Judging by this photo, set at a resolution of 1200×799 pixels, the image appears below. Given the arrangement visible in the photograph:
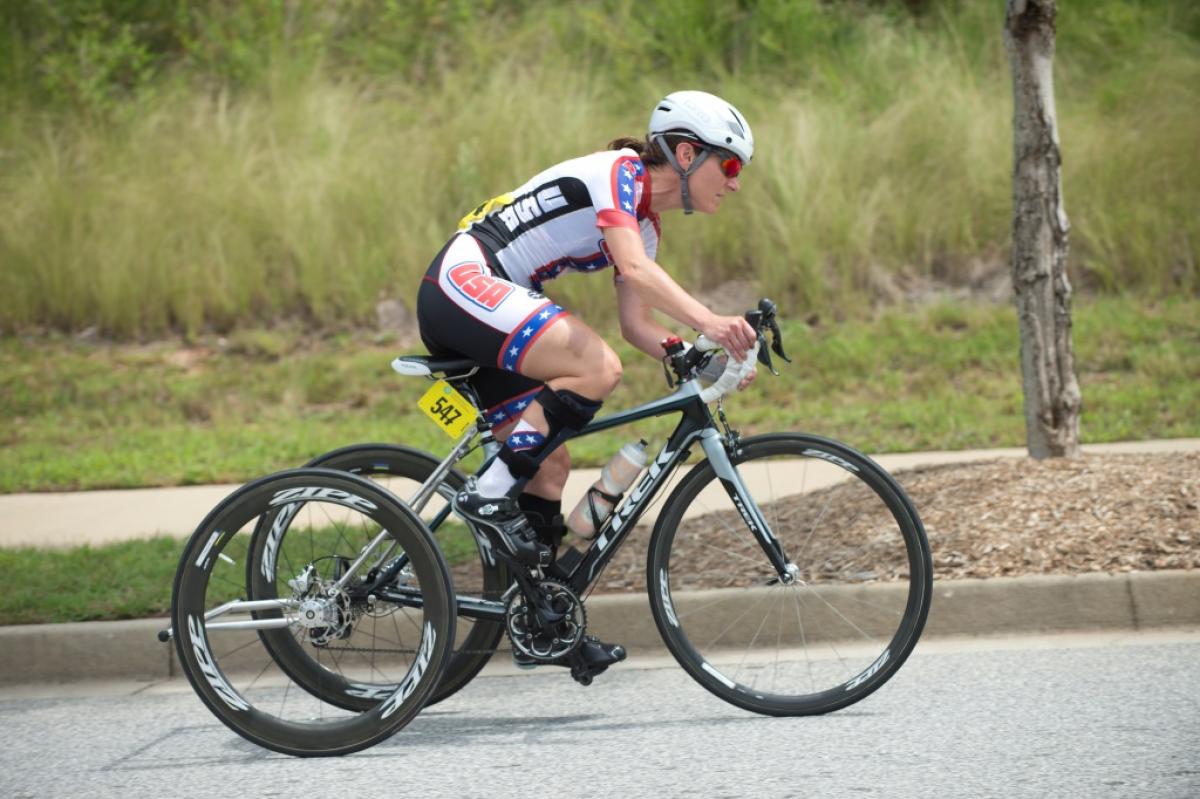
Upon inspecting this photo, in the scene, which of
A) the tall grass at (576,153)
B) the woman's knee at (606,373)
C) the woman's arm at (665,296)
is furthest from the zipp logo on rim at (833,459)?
the tall grass at (576,153)

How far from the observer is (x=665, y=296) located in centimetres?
445

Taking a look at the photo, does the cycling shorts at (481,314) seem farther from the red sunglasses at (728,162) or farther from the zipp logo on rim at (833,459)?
the zipp logo on rim at (833,459)

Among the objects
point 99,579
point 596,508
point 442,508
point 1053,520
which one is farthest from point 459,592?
point 1053,520

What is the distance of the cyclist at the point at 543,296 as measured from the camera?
14.9ft

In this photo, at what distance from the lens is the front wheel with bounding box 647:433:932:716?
4680 millimetres

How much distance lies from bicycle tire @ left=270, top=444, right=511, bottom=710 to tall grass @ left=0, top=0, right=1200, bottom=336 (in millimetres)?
6930

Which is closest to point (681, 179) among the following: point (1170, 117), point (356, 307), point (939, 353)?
point (939, 353)

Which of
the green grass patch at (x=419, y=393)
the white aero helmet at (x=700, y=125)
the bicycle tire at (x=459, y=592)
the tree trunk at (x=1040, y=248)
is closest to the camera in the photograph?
the white aero helmet at (x=700, y=125)

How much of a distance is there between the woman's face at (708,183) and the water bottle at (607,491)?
79 cm

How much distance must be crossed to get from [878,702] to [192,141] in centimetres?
1066

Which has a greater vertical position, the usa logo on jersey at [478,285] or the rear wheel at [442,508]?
the usa logo on jersey at [478,285]

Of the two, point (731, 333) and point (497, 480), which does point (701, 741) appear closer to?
point (497, 480)

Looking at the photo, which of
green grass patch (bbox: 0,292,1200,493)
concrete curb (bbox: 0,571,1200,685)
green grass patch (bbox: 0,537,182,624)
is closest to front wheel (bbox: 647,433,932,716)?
concrete curb (bbox: 0,571,1200,685)

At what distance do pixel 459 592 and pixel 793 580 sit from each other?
3.71 feet
